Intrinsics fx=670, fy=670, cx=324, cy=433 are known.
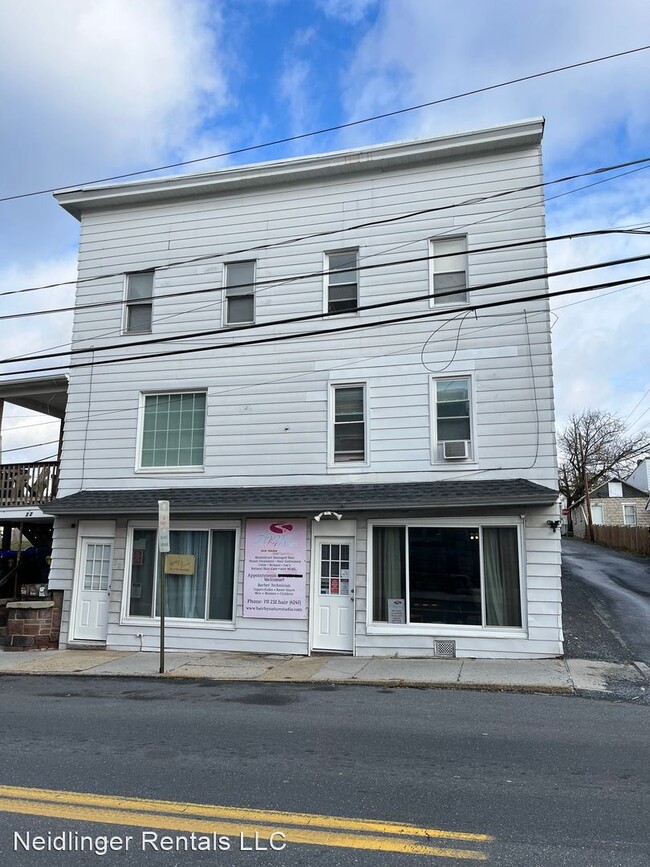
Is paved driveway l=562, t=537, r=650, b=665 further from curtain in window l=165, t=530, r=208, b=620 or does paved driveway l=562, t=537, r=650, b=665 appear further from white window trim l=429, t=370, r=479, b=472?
curtain in window l=165, t=530, r=208, b=620

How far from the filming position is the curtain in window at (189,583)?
13508 mm

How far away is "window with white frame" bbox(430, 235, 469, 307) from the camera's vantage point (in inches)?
524

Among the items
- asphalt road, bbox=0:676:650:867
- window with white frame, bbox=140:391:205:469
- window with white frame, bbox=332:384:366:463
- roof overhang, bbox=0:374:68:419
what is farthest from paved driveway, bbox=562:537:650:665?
roof overhang, bbox=0:374:68:419

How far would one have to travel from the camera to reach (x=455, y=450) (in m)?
12.4

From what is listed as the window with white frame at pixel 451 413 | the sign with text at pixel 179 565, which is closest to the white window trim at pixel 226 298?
the window with white frame at pixel 451 413

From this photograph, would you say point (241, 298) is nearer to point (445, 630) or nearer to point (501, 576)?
point (501, 576)

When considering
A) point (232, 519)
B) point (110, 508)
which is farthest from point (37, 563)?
point (232, 519)

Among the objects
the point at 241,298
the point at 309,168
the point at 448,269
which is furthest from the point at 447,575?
the point at 309,168

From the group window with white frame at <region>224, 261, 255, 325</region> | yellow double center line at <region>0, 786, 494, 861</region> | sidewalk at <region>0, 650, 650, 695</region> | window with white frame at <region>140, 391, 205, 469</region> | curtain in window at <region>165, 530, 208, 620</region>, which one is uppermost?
window with white frame at <region>224, 261, 255, 325</region>

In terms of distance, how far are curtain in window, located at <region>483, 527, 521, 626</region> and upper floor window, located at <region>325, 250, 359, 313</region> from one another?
5436mm

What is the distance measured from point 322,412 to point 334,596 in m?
3.59

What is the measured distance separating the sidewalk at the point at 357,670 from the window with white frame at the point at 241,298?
22.8 ft

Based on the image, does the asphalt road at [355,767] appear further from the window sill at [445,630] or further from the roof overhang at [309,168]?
the roof overhang at [309,168]

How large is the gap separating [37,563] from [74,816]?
17.6 m
